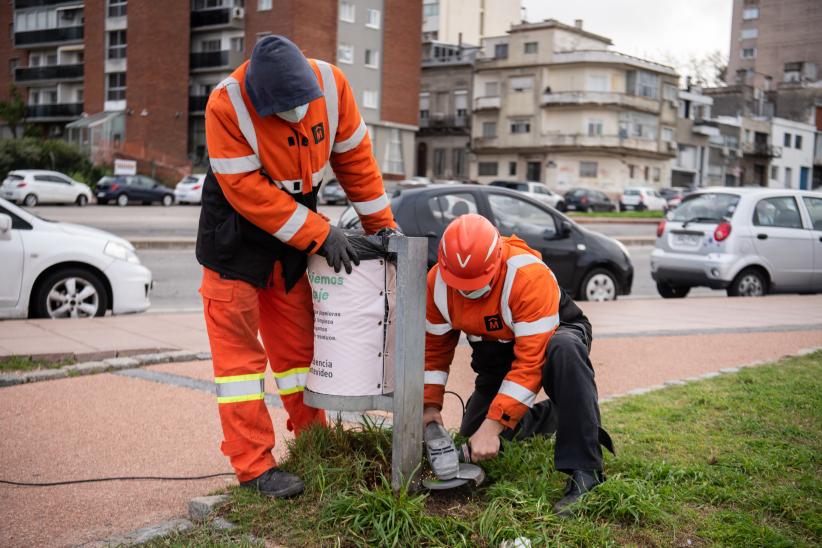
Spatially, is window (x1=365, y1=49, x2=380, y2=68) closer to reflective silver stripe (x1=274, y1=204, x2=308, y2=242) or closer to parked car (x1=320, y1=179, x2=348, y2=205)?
parked car (x1=320, y1=179, x2=348, y2=205)

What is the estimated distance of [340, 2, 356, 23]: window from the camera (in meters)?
52.1

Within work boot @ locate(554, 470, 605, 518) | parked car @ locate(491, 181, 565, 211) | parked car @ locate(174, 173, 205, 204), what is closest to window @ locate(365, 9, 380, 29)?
parked car @ locate(491, 181, 565, 211)

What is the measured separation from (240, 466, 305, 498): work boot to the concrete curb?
3.29 metres

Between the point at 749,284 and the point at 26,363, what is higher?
the point at 749,284

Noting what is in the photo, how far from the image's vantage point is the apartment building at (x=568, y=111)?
59844 mm

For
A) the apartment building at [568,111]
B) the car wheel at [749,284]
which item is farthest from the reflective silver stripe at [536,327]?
the apartment building at [568,111]

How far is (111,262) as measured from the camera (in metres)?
9.30

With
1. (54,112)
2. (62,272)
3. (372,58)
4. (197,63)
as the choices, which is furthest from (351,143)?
(54,112)

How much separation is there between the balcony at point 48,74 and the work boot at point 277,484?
63885mm

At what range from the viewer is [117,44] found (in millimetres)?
57594

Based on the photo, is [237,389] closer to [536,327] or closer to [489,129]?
[536,327]

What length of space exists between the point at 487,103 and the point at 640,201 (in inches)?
721

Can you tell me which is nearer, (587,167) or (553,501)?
(553,501)

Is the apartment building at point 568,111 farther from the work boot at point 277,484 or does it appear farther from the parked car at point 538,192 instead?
the work boot at point 277,484
